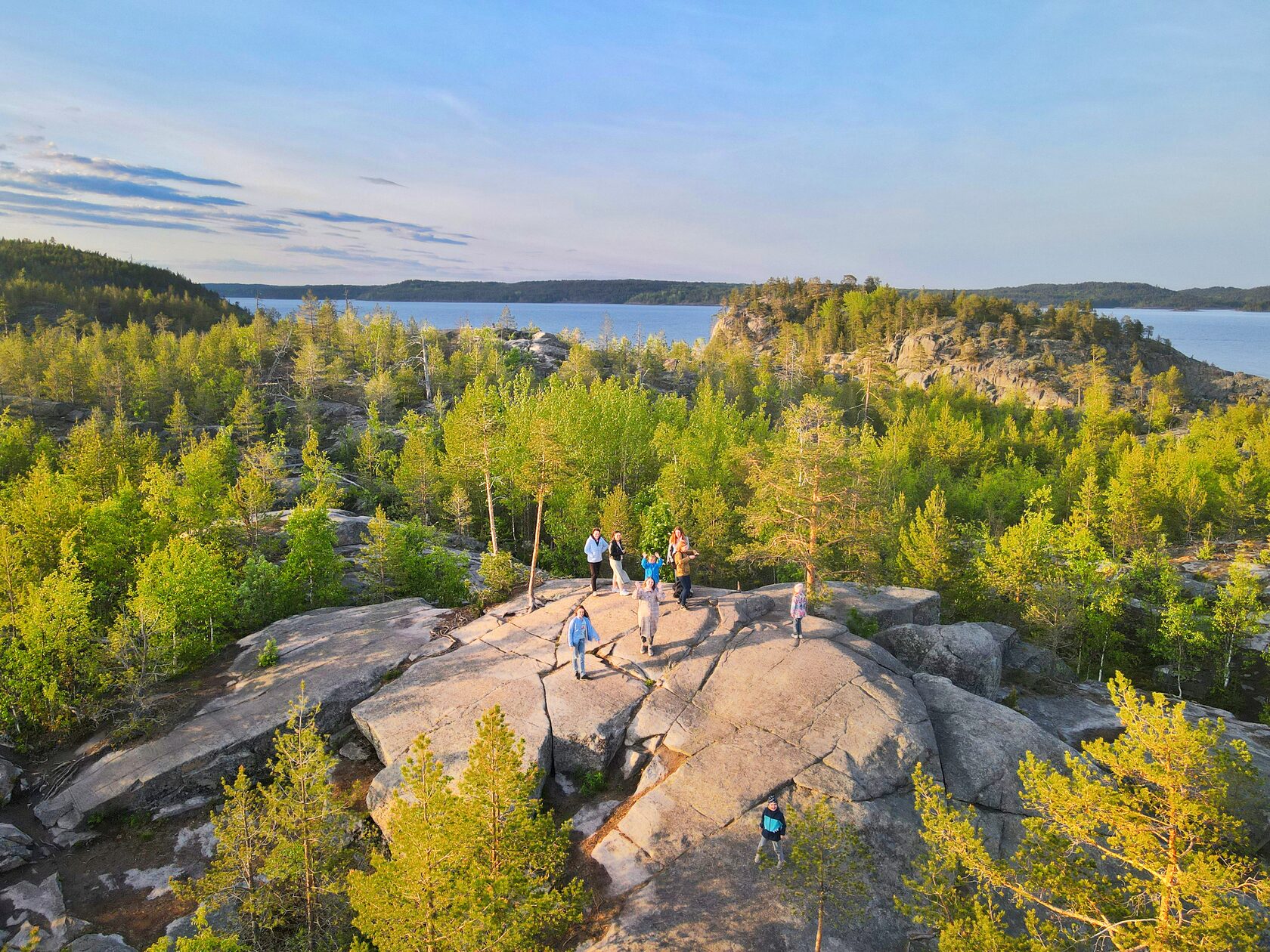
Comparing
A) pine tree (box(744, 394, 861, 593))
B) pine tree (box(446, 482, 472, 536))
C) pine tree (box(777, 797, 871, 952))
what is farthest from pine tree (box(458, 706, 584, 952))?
pine tree (box(446, 482, 472, 536))

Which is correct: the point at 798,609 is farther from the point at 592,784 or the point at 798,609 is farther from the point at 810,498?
the point at 592,784

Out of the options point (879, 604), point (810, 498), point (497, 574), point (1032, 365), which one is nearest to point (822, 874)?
point (810, 498)

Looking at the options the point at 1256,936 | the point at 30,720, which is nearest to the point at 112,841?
the point at 30,720

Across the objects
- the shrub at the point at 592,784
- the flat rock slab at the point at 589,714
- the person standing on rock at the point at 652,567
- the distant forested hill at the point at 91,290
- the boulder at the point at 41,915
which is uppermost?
the distant forested hill at the point at 91,290

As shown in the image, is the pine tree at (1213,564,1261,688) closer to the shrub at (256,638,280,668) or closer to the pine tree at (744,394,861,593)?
the pine tree at (744,394,861,593)

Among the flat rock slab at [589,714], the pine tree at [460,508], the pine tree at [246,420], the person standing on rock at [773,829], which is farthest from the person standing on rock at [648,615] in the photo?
the pine tree at [246,420]

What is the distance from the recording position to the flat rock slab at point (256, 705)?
51.0 feet

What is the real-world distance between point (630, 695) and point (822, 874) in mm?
7738

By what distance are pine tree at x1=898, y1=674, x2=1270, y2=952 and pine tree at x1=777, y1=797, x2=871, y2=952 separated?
129cm

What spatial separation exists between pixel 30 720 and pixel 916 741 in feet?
78.9

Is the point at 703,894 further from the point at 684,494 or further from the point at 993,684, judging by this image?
the point at 684,494

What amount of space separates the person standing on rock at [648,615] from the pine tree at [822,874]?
21.4 feet

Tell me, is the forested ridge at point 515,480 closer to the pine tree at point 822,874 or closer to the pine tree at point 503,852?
the pine tree at point 822,874

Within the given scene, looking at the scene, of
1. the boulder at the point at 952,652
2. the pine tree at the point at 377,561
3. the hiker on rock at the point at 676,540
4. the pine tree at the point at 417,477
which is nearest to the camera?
the hiker on rock at the point at 676,540
